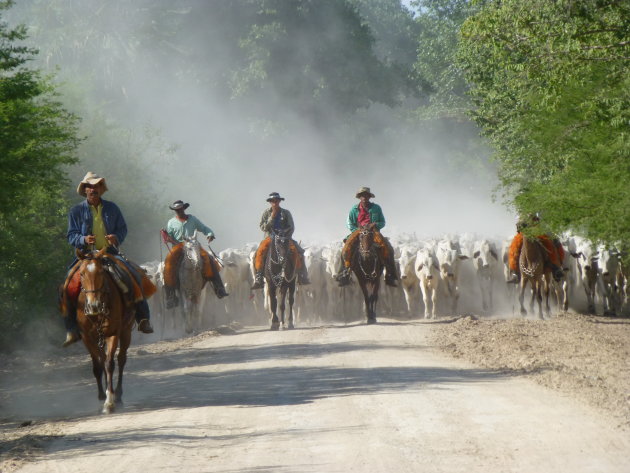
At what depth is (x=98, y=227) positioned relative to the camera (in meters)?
13.0

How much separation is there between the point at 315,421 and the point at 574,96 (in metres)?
11.8

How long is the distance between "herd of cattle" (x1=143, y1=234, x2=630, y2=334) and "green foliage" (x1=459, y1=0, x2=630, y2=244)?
14.4 ft

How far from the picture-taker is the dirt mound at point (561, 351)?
37.4ft

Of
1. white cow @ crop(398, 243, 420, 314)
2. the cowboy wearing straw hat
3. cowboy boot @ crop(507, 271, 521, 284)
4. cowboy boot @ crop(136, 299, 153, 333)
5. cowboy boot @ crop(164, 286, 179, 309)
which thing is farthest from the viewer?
white cow @ crop(398, 243, 420, 314)

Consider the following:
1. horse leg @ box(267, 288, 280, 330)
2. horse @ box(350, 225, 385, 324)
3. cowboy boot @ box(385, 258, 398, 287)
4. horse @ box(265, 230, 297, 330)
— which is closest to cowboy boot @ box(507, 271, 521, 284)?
cowboy boot @ box(385, 258, 398, 287)

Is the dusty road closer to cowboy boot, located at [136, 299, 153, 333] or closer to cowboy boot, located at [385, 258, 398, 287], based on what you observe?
cowboy boot, located at [136, 299, 153, 333]

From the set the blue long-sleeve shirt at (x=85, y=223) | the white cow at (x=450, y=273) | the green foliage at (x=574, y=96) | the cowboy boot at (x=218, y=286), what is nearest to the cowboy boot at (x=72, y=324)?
the blue long-sleeve shirt at (x=85, y=223)

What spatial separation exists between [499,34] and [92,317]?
324 inches

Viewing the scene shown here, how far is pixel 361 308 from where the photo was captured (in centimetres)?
2614

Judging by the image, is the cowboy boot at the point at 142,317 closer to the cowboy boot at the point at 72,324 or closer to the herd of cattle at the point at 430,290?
the cowboy boot at the point at 72,324

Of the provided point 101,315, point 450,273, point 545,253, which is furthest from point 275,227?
point 101,315

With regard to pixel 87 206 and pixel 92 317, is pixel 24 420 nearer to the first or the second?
pixel 92 317

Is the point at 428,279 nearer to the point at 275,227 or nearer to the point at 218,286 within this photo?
the point at 275,227

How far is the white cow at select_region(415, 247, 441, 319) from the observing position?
24984 mm
